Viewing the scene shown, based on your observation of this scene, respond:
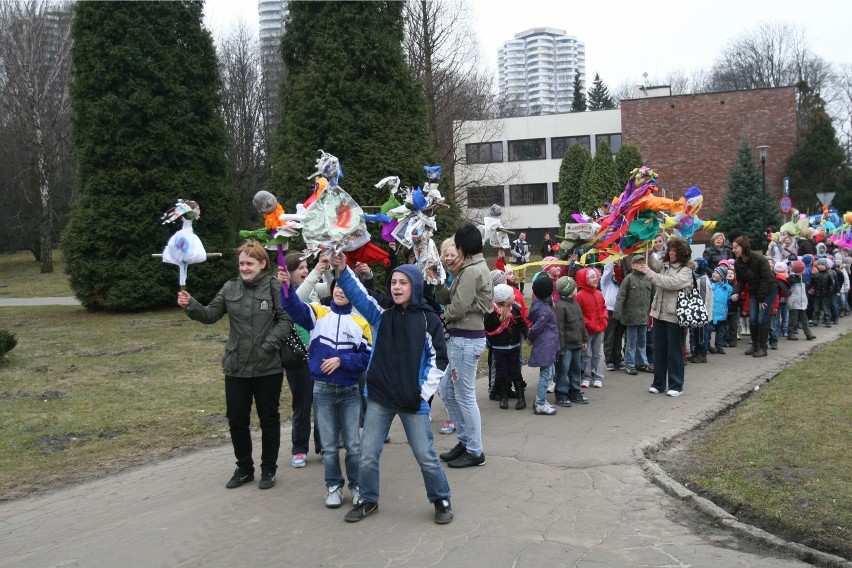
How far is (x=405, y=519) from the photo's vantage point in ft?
17.8

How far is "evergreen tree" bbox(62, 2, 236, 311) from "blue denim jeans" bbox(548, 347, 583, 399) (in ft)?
44.4

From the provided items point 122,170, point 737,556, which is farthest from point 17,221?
point 737,556

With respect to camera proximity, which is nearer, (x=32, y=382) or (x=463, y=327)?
(x=463, y=327)

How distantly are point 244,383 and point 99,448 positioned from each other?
99.0 inches

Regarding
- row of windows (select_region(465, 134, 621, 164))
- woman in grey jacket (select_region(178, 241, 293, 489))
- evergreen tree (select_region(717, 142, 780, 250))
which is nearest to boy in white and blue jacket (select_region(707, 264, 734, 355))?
woman in grey jacket (select_region(178, 241, 293, 489))

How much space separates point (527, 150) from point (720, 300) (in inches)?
1513

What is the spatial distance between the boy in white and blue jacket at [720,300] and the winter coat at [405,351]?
8.51 metres

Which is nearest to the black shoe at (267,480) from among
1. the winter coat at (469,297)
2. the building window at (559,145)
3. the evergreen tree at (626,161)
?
the winter coat at (469,297)

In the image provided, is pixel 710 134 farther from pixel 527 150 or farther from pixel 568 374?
pixel 568 374

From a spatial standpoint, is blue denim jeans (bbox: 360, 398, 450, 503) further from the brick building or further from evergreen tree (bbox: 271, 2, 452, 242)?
the brick building

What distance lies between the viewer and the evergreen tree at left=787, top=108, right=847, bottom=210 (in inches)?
1623

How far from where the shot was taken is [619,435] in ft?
24.8

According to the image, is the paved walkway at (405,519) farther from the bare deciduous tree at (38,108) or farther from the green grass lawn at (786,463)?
the bare deciduous tree at (38,108)

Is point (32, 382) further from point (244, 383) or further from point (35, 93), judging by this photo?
point (35, 93)
